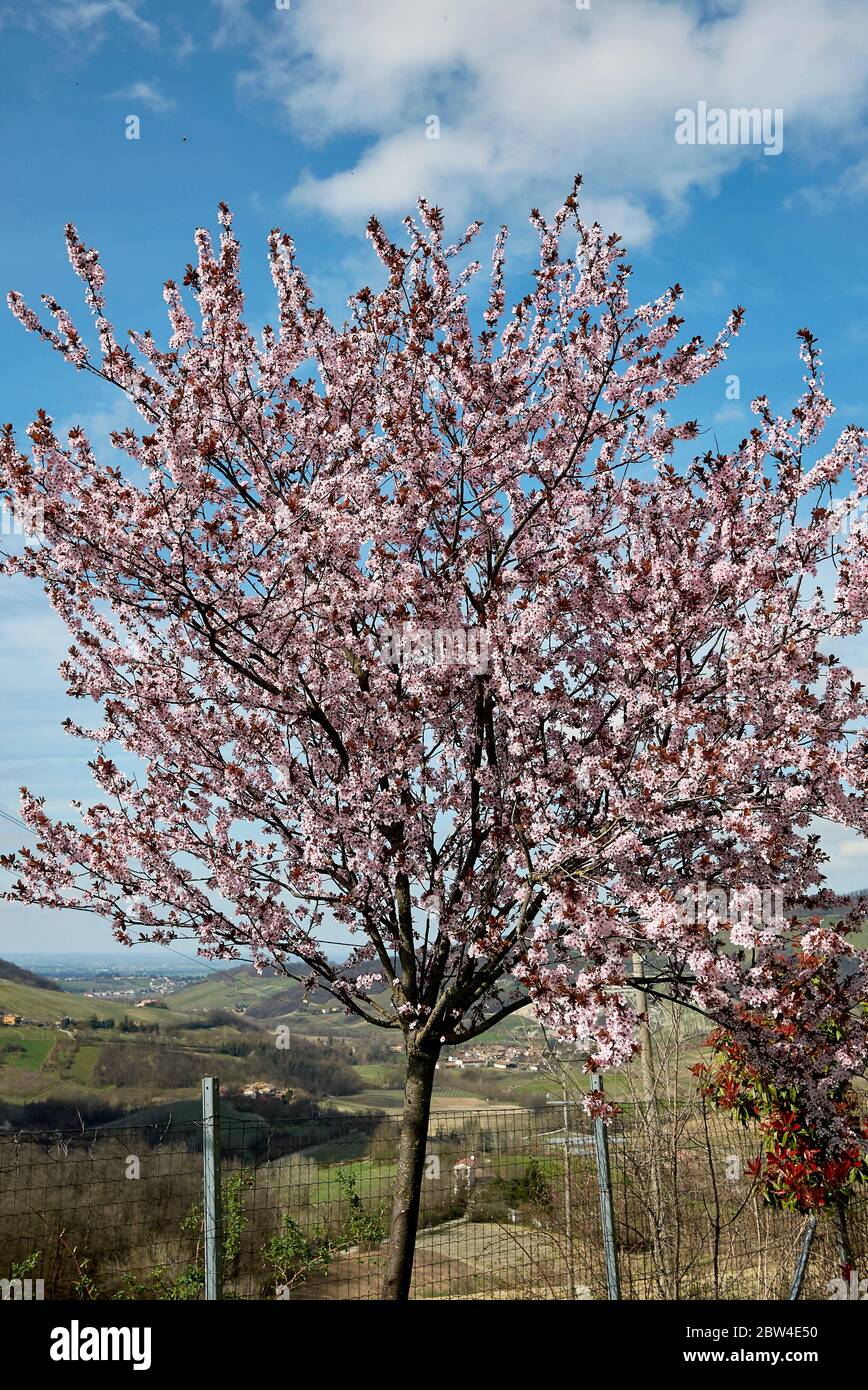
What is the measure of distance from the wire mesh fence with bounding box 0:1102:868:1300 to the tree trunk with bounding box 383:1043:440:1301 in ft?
A: 2.86

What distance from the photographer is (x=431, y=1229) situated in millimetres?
8547

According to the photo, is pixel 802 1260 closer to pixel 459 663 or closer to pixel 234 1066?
pixel 459 663

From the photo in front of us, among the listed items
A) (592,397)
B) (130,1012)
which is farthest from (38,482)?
(130,1012)

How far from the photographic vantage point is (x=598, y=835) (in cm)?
432

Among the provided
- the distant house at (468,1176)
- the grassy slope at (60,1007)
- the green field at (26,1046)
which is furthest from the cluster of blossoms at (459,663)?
the grassy slope at (60,1007)

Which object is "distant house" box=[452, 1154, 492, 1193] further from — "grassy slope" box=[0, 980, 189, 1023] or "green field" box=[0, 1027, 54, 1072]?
"grassy slope" box=[0, 980, 189, 1023]

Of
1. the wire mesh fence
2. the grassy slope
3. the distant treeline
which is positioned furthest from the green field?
the wire mesh fence

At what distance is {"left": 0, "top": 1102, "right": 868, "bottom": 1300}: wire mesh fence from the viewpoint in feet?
22.2

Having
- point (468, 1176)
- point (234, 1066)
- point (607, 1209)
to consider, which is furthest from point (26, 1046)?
point (607, 1209)

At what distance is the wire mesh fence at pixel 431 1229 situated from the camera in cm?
676

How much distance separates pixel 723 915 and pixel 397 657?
85.2 inches

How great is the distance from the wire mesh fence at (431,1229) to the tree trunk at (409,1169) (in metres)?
0.87

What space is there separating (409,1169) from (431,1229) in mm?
4357
